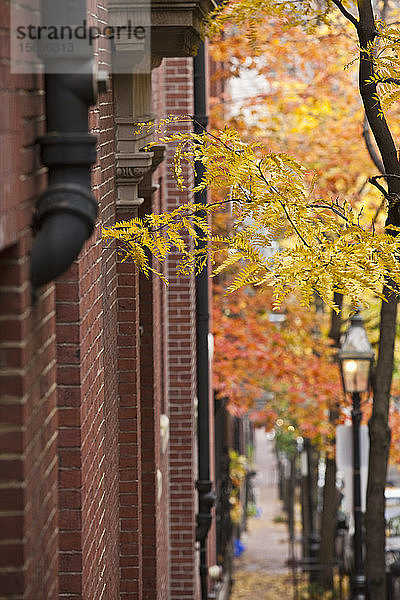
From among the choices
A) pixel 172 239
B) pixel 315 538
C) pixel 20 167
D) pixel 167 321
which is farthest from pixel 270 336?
pixel 20 167

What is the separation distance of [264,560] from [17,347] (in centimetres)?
2379

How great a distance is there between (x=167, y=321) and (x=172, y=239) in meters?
6.64

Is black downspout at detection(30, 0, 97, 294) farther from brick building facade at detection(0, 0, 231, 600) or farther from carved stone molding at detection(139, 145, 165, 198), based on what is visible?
carved stone molding at detection(139, 145, 165, 198)

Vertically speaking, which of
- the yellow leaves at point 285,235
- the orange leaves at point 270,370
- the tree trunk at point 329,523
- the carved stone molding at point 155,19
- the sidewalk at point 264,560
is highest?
the carved stone molding at point 155,19

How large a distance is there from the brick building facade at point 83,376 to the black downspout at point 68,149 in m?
0.06

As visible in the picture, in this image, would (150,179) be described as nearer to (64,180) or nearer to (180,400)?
(64,180)

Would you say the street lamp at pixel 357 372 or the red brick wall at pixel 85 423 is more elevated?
the red brick wall at pixel 85 423

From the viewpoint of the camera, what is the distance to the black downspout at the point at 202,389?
12.4 meters

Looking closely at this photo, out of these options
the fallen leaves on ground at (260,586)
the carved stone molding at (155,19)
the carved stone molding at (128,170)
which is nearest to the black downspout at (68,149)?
the carved stone molding at (155,19)

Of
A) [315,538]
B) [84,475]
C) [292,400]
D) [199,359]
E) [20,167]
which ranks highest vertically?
[20,167]

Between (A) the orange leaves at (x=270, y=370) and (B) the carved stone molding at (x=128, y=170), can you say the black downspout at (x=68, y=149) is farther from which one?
(A) the orange leaves at (x=270, y=370)

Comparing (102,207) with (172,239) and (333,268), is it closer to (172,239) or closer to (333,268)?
(172,239)

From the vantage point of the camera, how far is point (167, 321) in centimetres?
1270

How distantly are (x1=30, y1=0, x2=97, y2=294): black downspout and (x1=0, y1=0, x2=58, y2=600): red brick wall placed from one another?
0.06m
